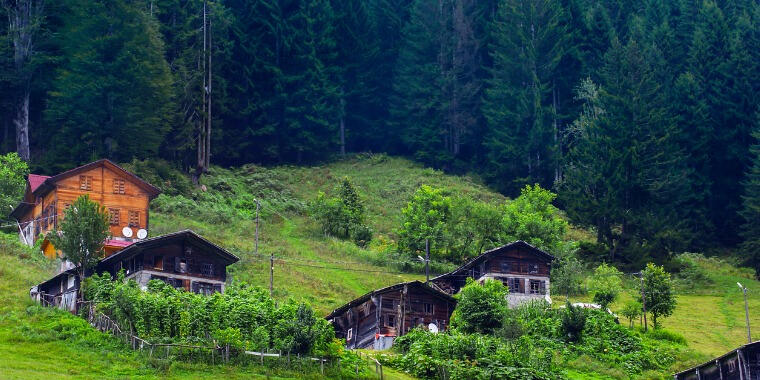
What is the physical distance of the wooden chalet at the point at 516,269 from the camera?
300 feet

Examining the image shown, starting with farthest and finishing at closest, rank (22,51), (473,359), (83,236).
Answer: (22,51) → (83,236) → (473,359)

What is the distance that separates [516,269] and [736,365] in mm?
26517

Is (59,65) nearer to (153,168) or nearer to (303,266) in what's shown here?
(153,168)

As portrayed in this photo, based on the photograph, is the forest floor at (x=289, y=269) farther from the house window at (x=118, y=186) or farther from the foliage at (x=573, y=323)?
the house window at (x=118, y=186)

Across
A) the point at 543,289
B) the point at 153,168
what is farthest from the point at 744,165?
the point at 153,168

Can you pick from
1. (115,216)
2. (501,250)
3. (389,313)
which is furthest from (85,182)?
(501,250)

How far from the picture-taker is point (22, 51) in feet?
359

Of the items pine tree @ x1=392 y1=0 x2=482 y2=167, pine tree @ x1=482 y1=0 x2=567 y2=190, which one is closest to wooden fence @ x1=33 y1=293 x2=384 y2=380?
pine tree @ x1=482 y1=0 x2=567 y2=190

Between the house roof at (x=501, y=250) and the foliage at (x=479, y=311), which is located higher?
the house roof at (x=501, y=250)

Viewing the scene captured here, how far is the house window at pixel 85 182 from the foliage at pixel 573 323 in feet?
115

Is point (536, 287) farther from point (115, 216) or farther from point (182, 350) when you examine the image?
point (182, 350)

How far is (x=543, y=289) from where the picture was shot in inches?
3602

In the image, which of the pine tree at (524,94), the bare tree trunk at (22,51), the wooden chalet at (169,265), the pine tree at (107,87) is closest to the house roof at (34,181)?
the pine tree at (107,87)

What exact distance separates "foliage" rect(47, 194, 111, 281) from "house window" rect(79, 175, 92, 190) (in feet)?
54.2
